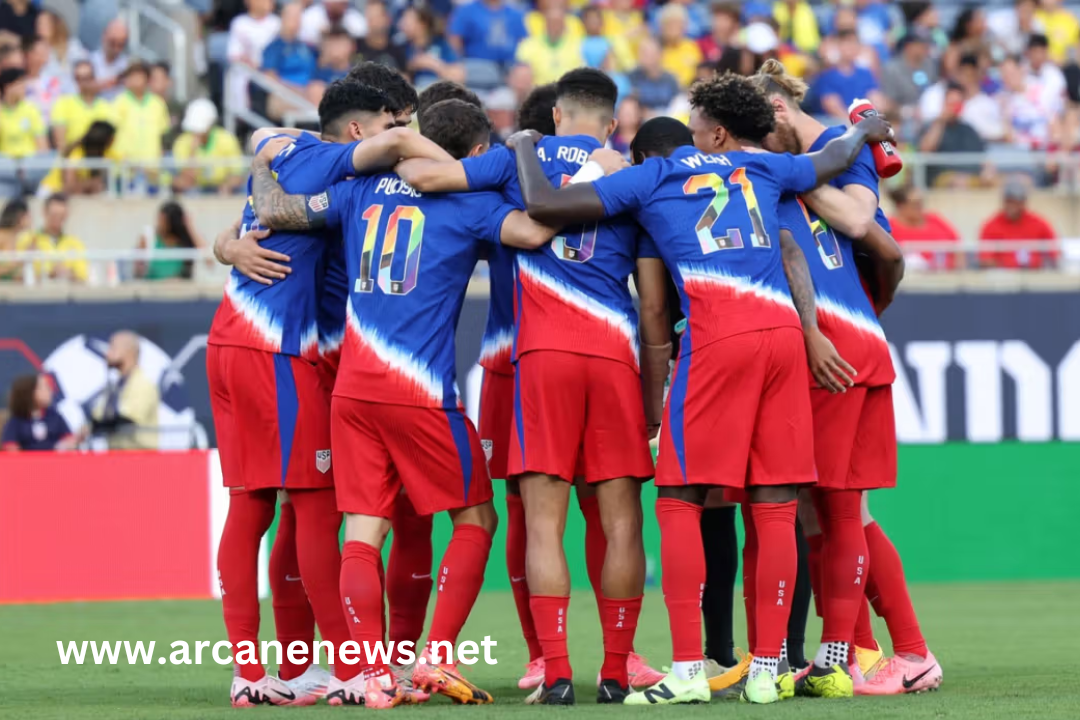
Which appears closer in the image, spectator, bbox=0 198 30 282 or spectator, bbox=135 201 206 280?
spectator, bbox=135 201 206 280

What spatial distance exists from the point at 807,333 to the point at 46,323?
9.58m

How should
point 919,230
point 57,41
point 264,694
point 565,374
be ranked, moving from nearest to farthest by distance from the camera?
point 565,374
point 264,694
point 919,230
point 57,41

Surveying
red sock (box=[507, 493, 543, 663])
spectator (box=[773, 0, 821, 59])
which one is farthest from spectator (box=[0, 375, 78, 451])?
spectator (box=[773, 0, 821, 59])

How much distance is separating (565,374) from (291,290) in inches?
52.0

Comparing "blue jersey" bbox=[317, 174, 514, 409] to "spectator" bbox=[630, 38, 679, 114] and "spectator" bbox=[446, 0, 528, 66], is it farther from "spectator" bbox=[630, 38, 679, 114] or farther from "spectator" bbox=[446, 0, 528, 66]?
"spectator" bbox=[446, 0, 528, 66]

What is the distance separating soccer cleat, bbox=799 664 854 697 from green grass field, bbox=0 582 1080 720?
0.51ft

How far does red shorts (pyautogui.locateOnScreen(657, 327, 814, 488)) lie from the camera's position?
272 inches

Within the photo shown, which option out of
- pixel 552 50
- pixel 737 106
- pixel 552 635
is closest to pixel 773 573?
pixel 552 635

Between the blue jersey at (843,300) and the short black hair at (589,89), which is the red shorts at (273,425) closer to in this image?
the short black hair at (589,89)

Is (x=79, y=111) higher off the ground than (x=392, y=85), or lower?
higher

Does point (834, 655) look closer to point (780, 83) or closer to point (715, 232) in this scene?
point (715, 232)

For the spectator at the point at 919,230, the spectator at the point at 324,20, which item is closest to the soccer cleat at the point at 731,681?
the spectator at the point at 919,230

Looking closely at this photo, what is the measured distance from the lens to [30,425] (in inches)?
570

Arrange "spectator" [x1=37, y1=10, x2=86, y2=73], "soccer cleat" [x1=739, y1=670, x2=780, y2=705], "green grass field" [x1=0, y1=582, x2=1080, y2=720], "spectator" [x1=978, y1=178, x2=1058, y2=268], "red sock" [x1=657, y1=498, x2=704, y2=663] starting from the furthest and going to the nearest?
1. "spectator" [x1=37, y1=10, x2=86, y2=73]
2. "spectator" [x1=978, y1=178, x2=1058, y2=268]
3. "red sock" [x1=657, y1=498, x2=704, y2=663]
4. "soccer cleat" [x1=739, y1=670, x2=780, y2=705]
5. "green grass field" [x1=0, y1=582, x2=1080, y2=720]
